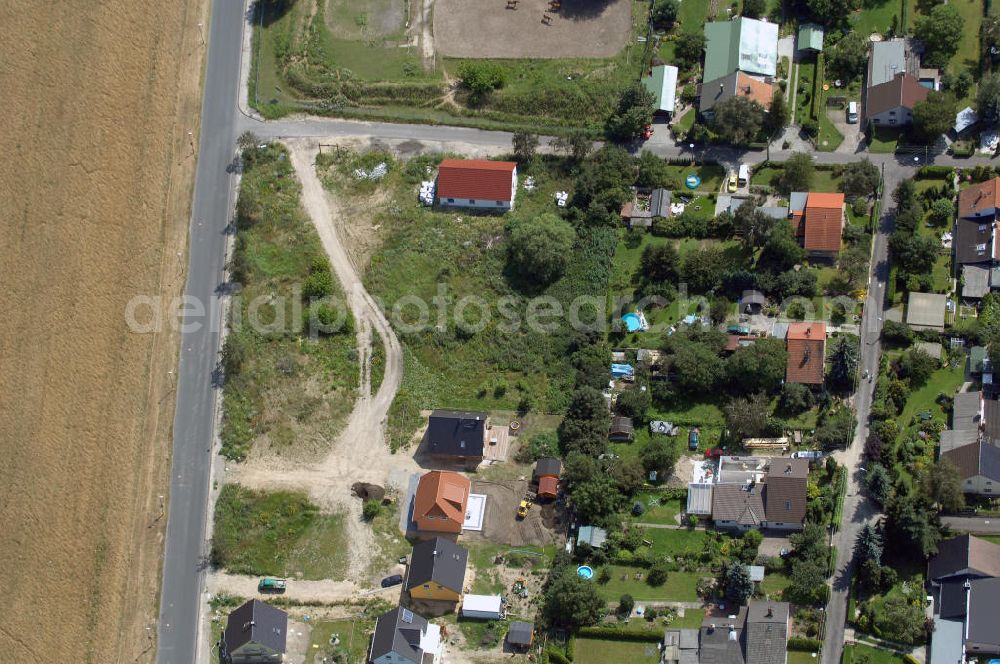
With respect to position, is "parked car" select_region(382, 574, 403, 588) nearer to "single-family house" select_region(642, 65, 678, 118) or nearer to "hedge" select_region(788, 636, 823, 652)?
"hedge" select_region(788, 636, 823, 652)

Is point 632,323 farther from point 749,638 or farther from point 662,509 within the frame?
point 749,638

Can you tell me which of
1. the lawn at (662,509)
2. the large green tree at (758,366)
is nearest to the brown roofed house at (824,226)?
the large green tree at (758,366)

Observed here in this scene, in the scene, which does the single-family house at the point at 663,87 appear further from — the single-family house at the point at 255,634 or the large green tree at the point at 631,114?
the single-family house at the point at 255,634

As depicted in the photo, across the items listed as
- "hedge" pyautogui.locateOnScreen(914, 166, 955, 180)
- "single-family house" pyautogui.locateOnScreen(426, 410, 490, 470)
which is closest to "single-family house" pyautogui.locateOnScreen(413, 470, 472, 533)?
"single-family house" pyautogui.locateOnScreen(426, 410, 490, 470)

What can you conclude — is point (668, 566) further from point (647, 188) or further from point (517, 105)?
point (517, 105)

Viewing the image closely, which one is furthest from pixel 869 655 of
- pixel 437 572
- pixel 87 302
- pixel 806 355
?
pixel 87 302

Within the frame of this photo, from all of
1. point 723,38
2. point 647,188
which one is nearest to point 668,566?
point 647,188
